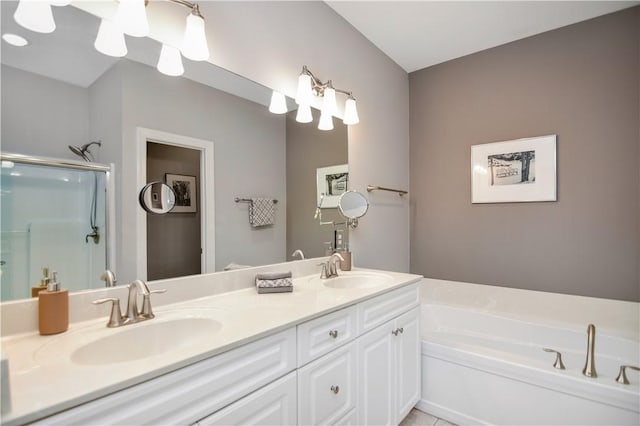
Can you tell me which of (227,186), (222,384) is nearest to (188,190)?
(227,186)

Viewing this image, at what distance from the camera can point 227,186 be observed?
1535mm

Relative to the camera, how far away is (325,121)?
204 cm

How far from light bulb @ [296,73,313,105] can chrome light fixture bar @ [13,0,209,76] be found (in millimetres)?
593

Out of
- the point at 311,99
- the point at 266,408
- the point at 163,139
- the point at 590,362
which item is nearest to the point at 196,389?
the point at 266,408

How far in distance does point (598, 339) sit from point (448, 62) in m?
2.38

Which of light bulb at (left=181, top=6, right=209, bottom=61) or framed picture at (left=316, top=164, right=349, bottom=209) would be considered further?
framed picture at (left=316, top=164, right=349, bottom=209)

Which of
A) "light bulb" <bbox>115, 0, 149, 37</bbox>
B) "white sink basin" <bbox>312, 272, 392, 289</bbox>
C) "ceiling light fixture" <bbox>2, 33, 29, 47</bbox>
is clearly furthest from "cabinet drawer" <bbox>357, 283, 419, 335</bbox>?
"ceiling light fixture" <bbox>2, 33, 29, 47</bbox>

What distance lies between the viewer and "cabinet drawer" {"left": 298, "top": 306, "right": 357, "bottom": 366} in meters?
1.13

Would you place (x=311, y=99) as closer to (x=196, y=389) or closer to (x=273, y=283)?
(x=273, y=283)

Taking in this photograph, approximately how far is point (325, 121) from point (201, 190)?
100 cm

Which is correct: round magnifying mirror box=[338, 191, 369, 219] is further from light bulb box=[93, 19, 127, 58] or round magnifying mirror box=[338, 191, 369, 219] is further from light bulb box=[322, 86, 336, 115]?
light bulb box=[93, 19, 127, 58]

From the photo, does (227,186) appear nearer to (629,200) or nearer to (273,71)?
(273,71)

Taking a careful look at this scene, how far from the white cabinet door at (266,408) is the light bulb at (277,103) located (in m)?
1.36

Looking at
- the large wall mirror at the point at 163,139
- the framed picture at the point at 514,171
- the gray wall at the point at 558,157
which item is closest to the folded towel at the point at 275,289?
the large wall mirror at the point at 163,139
